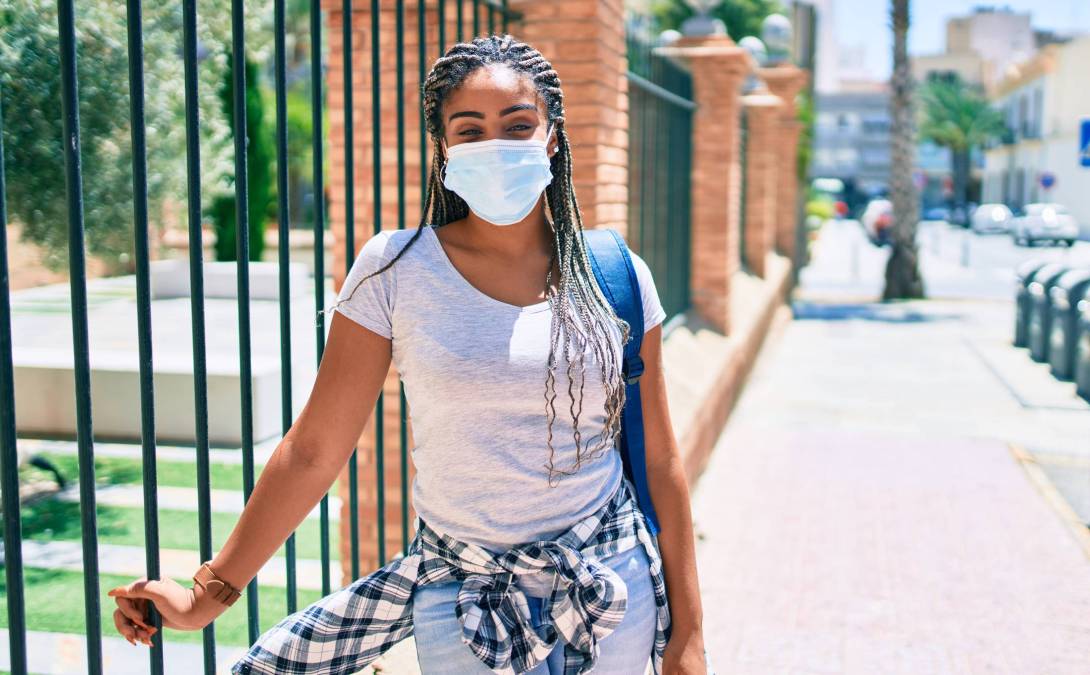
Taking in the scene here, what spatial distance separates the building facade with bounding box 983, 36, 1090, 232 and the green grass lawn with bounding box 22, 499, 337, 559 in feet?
132

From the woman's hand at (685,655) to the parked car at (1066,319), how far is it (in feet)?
32.2

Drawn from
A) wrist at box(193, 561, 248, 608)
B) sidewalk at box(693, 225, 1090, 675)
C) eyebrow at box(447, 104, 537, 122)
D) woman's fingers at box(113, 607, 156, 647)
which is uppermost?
eyebrow at box(447, 104, 537, 122)

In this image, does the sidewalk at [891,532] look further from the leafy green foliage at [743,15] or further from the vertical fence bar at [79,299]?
the leafy green foliage at [743,15]

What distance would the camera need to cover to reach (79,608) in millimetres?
4898

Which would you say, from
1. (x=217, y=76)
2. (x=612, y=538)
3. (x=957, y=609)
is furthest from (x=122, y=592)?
(x=217, y=76)

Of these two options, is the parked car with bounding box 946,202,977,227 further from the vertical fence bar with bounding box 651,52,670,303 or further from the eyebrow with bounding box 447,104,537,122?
the eyebrow with bounding box 447,104,537,122

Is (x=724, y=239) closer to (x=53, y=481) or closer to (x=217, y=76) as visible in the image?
(x=217, y=76)

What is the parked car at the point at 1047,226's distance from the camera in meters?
38.8

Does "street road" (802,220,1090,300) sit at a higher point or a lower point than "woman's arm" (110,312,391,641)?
lower

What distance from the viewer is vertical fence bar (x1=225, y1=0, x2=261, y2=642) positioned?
2377 mm

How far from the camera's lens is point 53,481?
23.3 ft

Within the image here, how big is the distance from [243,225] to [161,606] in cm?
93

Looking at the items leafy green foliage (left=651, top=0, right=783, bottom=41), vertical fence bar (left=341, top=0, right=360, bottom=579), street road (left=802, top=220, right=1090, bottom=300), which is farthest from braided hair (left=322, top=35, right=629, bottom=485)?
leafy green foliage (left=651, top=0, right=783, bottom=41)

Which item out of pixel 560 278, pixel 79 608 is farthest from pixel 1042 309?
pixel 560 278
